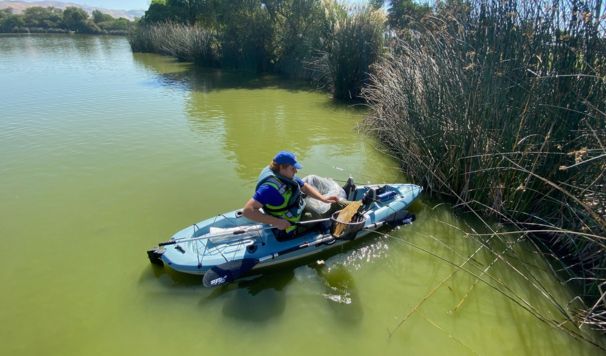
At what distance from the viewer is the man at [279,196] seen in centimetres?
372

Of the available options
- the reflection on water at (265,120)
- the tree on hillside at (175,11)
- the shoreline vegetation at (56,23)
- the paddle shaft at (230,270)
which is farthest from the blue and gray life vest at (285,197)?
the shoreline vegetation at (56,23)

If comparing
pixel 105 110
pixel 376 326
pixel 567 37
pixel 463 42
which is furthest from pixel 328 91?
pixel 376 326

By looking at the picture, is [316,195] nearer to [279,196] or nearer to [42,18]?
[279,196]

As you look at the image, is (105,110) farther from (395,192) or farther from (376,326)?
(376,326)

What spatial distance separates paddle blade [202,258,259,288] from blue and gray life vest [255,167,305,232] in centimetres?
61

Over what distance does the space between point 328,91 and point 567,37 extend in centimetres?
1045

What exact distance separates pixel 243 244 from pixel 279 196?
0.85m

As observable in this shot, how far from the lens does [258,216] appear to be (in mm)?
3734

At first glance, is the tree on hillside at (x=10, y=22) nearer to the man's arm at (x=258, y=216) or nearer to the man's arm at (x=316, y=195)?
the man's arm at (x=316, y=195)

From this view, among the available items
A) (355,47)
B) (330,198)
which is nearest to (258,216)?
(330,198)

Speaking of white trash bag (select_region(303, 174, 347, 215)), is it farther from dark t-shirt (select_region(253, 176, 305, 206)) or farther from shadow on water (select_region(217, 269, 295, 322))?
shadow on water (select_region(217, 269, 295, 322))

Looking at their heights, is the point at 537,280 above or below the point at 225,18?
below

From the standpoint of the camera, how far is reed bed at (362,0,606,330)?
3.58 meters

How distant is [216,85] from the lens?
49.4 feet
